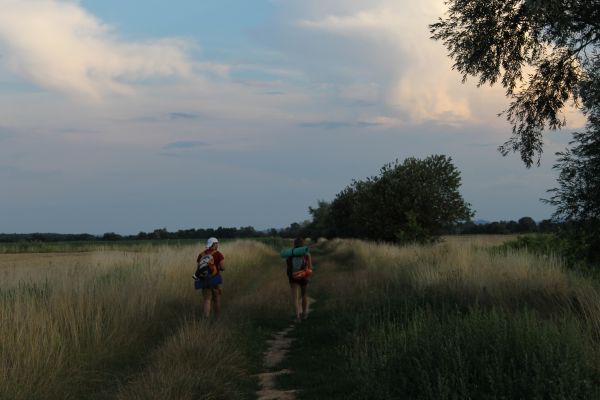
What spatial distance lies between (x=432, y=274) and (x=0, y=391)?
368 inches

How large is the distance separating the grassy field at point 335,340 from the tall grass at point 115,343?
0.03m

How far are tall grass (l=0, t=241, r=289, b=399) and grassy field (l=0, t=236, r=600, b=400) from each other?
1.0 inches

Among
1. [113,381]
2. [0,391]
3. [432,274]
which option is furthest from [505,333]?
[432,274]

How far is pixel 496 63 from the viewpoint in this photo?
12352mm

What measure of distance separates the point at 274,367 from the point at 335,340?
1.85m

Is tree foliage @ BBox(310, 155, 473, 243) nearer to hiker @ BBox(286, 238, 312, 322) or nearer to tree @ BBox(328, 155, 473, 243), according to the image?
tree @ BBox(328, 155, 473, 243)

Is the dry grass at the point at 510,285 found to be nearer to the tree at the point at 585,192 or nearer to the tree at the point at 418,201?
the tree at the point at 585,192

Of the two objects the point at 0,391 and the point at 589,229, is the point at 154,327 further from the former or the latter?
the point at 589,229

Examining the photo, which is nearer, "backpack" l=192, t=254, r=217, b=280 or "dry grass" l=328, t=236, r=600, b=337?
"dry grass" l=328, t=236, r=600, b=337

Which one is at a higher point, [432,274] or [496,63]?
[496,63]

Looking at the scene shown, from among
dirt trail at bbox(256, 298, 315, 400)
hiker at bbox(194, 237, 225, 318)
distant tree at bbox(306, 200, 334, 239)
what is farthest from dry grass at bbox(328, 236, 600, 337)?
distant tree at bbox(306, 200, 334, 239)

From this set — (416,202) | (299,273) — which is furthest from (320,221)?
(299,273)

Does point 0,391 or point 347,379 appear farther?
point 347,379

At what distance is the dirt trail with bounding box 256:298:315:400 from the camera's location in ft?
22.6
